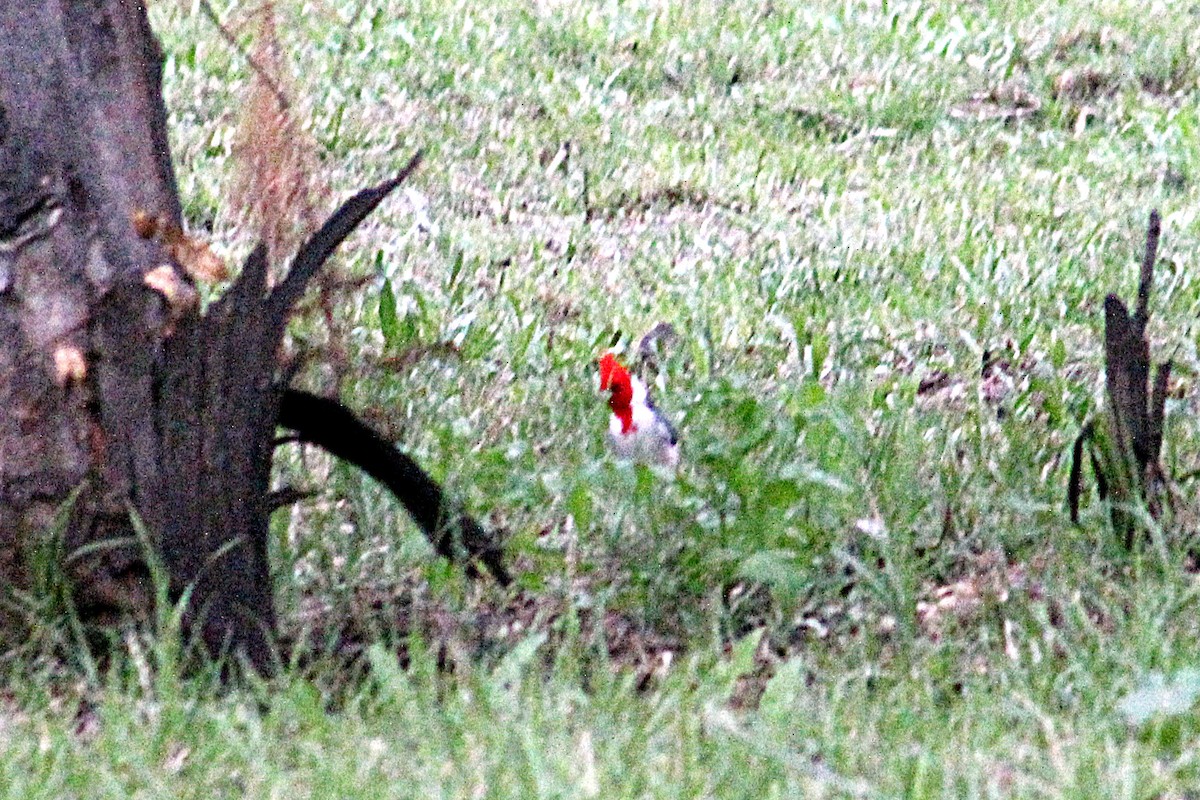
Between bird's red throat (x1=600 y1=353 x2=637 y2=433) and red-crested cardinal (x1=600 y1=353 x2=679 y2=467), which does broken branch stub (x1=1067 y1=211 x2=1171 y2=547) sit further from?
bird's red throat (x1=600 y1=353 x2=637 y2=433)

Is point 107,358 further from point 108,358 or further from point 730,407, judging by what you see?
point 730,407

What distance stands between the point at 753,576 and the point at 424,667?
0.73m

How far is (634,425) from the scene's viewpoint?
4.44 m

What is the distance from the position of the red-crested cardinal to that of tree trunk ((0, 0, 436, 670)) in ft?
3.94

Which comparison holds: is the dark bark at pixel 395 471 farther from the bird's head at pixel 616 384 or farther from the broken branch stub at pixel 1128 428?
the broken branch stub at pixel 1128 428

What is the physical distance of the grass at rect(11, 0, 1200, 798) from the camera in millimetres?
2875

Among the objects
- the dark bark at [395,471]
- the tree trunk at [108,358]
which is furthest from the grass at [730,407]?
the tree trunk at [108,358]

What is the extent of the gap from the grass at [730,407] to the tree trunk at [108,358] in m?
0.21

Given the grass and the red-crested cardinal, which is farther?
the red-crested cardinal

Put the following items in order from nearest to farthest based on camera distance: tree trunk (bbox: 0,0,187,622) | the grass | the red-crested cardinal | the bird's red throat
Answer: the grass
tree trunk (bbox: 0,0,187,622)
the red-crested cardinal
the bird's red throat

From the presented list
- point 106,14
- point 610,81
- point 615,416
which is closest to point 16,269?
point 106,14

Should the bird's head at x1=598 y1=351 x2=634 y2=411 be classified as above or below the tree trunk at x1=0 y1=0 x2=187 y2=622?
below

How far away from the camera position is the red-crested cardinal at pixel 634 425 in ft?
14.2

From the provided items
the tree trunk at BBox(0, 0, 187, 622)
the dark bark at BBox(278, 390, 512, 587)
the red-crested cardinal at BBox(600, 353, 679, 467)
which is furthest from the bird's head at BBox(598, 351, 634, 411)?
the tree trunk at BBox(0, 0, 187, 622)
